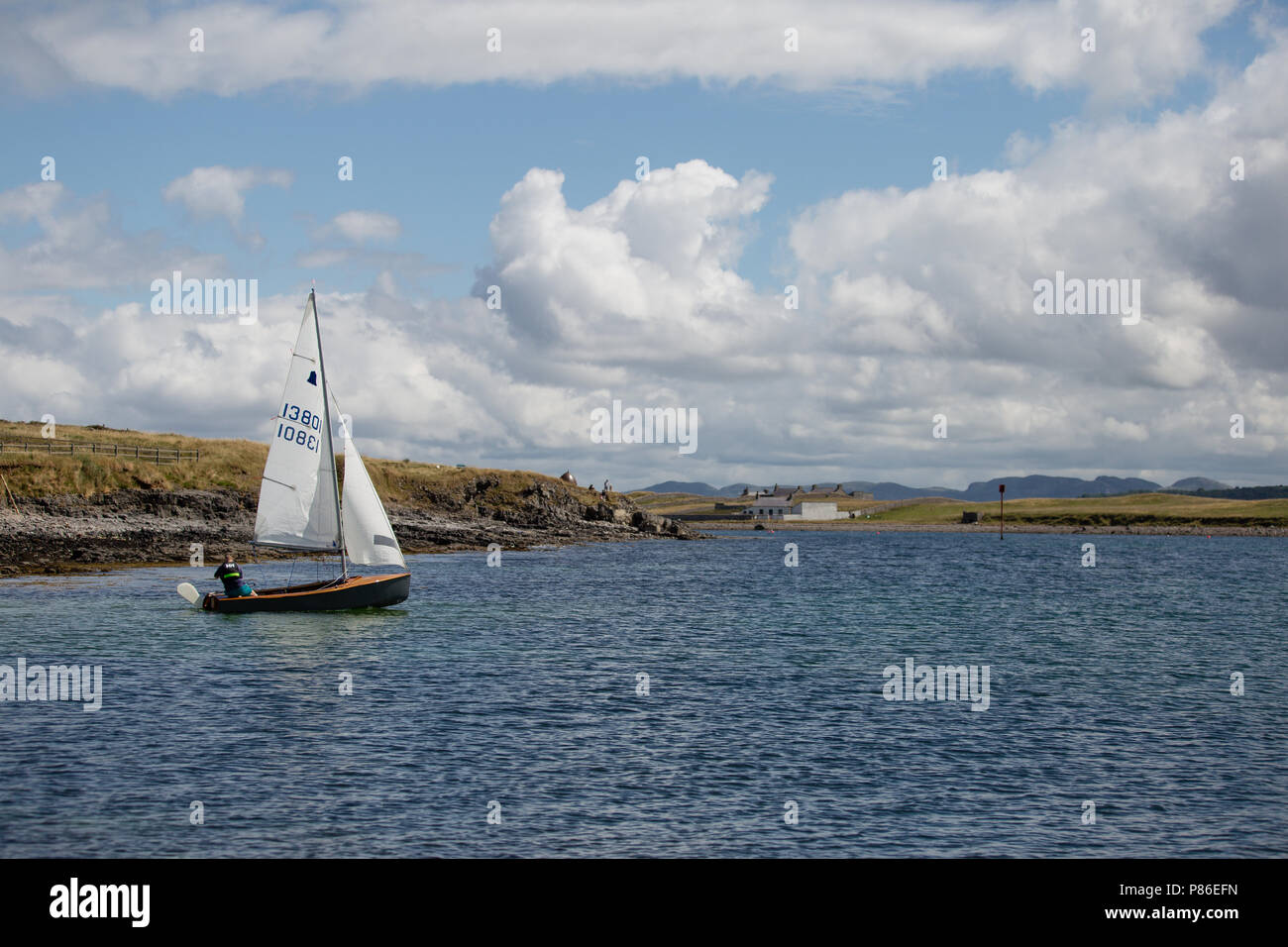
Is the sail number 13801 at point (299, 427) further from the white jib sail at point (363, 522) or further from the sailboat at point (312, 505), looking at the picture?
the white jib sail at point (363, 522)

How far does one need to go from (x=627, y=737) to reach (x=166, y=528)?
75656 millimetres

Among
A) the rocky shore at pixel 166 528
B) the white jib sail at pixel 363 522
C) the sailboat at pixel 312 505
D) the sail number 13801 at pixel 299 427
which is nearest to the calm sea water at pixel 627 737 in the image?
the sailboat at pixel 312 505

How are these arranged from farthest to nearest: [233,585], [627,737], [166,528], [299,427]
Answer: [166,528], [233,585], [299,427], [627,737]

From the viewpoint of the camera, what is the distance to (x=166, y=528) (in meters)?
91.2

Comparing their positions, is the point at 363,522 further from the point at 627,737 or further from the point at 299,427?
the point at 627,737

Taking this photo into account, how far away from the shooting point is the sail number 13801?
5116cm

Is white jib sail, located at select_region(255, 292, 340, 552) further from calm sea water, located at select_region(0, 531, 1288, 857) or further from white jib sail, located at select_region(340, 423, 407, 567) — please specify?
calm sea water, located at select_region(0, 531, 1288, 857)

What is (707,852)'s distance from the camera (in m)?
18.5

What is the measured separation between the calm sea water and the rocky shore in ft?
75.9

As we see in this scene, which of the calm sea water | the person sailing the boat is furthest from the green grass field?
the person sailing the boat

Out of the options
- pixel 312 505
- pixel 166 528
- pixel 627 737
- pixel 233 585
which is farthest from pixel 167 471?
pixel 627 737

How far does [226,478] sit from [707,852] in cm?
9698
